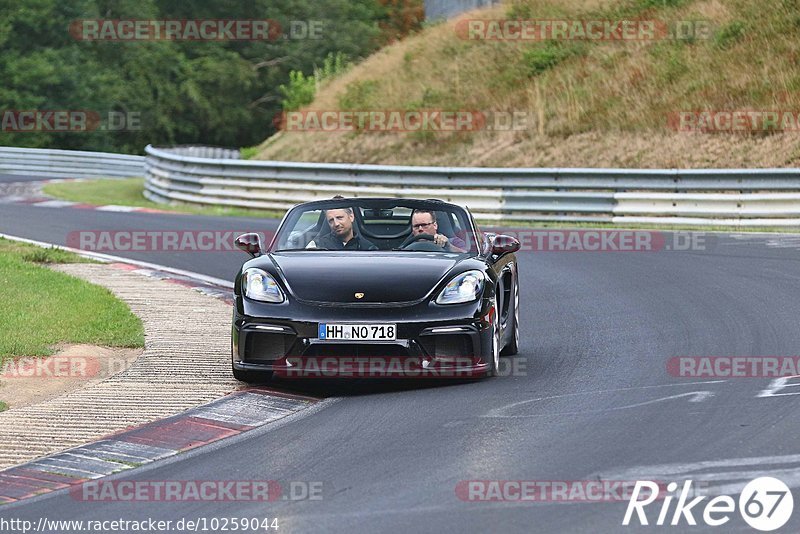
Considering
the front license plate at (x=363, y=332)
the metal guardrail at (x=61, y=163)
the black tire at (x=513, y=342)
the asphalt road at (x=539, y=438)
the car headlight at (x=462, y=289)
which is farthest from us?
the metal guardrail at (x=61, y=163)

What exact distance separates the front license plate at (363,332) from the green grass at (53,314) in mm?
2850

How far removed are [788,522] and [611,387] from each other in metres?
3.41

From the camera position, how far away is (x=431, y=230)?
34.6 feet

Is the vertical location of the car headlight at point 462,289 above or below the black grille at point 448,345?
above

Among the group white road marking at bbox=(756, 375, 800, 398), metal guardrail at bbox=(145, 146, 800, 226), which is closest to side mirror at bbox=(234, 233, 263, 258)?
white road marking at bbox=(756, 375, 800, 398)

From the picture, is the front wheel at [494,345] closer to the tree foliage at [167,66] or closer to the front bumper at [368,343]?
the front bumper at [368,343]

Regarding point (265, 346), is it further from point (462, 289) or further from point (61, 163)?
point (61, 163)

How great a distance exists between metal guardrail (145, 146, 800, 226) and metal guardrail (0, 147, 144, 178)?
15192 millimetres

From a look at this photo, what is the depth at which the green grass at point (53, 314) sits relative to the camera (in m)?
11.5

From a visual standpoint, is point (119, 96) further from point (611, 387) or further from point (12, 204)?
point (611, 387)

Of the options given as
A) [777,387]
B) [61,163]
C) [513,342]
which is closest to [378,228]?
[513,342]

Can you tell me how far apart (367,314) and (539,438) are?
189 cm

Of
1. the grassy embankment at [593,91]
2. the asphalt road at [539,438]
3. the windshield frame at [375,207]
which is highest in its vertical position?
the grassy embankment at [593,91]

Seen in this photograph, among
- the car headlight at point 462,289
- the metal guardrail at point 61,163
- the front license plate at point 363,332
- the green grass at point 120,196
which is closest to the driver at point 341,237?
the car headlight at point 462,289
